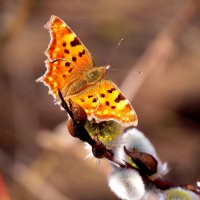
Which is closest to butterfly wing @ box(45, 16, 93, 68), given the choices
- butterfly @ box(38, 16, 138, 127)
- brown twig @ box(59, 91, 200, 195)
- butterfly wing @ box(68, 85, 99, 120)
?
butterfly @ box(38, 16, 138, 127)

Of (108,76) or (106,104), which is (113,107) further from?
(108,76)

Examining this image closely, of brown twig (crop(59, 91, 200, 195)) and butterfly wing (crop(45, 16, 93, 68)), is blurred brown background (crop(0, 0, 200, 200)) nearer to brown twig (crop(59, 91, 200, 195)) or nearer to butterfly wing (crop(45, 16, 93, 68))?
butterfly wing (crop(45, 16, 93, 68))

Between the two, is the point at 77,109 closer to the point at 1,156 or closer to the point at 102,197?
the point at 1,156

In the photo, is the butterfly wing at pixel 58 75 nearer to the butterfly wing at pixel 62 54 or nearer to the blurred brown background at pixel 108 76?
the butterfly wing at pixel 62 54

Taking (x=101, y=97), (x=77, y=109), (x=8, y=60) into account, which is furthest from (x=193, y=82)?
(x=77, y=109)

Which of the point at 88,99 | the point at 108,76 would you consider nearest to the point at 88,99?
the point at 88,99

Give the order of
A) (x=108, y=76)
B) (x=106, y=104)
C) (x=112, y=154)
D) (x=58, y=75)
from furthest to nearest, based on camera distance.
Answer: (x=108, y=76) < (x=58, y=75) < (x=106, y=104) < (x=112, y=154)
